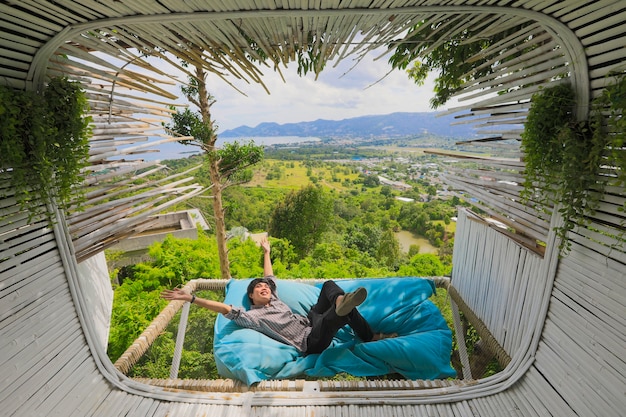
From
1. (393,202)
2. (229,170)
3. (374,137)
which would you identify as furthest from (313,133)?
(229,170)

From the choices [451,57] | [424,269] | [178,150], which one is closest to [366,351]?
[451,57]

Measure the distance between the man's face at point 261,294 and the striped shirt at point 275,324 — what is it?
11 cm

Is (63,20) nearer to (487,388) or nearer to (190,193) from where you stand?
(190,193)

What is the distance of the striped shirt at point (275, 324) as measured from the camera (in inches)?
→ 99.4

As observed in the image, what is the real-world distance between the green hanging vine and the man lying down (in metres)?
1.21

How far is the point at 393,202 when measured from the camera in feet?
104

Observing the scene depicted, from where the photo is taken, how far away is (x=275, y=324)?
2.57 meters

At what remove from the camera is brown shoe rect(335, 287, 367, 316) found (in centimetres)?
213

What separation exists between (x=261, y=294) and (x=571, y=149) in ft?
7.63

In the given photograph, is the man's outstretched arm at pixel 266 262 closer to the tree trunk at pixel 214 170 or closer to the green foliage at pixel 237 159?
the tree trunk at pixel 214 170

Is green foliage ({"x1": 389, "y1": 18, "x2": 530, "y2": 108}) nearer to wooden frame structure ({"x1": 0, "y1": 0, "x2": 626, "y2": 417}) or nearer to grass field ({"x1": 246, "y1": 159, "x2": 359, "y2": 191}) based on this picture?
wooden frame structure ({"x1": 0, "y1": 0, "x2": 626, "y2": 417})

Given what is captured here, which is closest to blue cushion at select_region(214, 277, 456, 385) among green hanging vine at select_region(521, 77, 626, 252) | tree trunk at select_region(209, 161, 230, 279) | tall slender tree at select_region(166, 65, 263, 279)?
green hanging vine at select_region(521, 77, 626, 252)

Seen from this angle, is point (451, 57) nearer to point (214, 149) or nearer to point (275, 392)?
point (275, 392)

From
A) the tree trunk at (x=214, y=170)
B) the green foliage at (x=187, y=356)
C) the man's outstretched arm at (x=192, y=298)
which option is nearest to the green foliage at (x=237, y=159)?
the tree trunk at (x=214, y=170)
